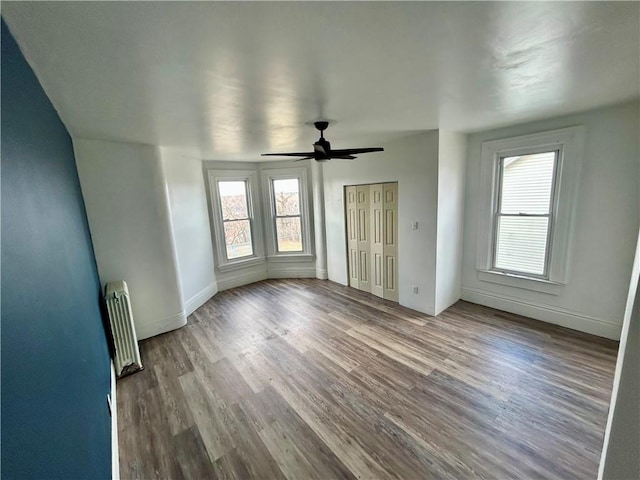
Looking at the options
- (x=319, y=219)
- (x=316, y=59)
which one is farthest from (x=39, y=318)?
(x=319, y=219)

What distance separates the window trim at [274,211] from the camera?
5.30 m

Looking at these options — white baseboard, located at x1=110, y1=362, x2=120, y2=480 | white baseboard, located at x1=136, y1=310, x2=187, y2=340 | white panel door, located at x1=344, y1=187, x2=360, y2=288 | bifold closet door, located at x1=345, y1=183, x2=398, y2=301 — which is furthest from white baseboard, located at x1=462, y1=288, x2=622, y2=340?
white baseboard, located at x1=110, y1=362, x2=120, y2=480

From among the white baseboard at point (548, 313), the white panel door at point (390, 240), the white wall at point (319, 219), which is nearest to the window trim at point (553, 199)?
the white baseboard at point (548, 313)

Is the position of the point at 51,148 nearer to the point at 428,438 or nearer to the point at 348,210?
the point at 428,438

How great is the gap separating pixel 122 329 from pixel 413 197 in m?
3.78

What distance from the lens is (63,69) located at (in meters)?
1.41

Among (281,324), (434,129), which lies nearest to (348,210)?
(434,129)

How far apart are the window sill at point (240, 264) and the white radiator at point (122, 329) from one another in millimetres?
2318

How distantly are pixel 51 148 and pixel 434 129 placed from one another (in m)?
3.60

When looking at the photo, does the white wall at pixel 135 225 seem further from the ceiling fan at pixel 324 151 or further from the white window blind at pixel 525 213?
the white window blind at pixel 525 213

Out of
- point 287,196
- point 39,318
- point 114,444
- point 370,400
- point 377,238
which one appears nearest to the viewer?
point 39,318

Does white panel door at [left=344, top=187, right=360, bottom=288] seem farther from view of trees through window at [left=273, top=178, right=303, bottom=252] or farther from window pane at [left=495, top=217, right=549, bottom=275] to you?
window pane at [left=495, top=217, right=549, bottom=275]

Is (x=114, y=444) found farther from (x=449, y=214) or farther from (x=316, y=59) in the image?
(x=449, y=214)

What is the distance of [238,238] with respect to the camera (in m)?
5.29
